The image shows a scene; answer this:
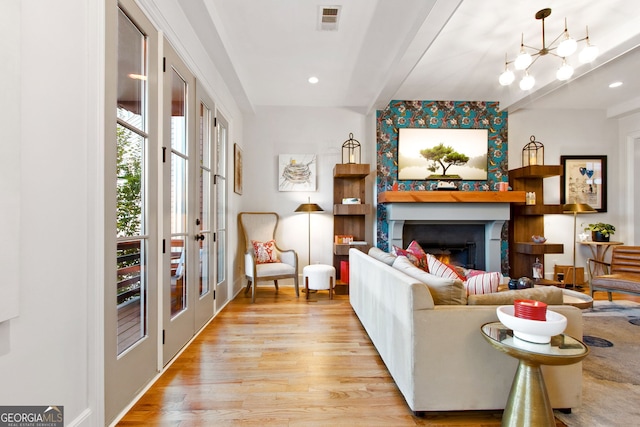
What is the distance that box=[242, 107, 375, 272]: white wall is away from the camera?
5176 mm

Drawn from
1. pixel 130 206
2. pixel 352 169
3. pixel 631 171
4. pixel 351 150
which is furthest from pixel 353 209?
pixel 631 171

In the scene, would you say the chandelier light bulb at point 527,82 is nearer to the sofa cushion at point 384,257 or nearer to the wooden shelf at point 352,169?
the wooden shelf at point 352,169

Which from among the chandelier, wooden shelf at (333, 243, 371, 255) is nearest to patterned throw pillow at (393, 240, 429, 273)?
wooden shelf at (333, 243, 371, 255)

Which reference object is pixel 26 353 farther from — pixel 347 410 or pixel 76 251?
pixel 347 410

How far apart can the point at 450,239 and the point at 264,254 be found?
2.87 m

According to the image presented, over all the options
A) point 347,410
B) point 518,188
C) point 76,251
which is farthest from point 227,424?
point 518,188

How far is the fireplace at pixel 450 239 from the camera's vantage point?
495 cm

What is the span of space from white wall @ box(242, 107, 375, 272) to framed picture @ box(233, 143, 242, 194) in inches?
12.4

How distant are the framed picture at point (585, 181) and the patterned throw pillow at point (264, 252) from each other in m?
4.75

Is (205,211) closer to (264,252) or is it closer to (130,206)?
(130,206)

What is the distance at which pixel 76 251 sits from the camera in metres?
1.42

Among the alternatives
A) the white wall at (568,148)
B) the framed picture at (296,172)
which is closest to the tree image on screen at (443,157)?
the white wall at (568,148)

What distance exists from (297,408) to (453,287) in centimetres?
112

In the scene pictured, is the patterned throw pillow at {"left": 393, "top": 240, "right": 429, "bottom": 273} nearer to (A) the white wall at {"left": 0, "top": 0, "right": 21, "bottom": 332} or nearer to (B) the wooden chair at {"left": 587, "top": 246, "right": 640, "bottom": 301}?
(A) the white wall at {"left": 0, "top": 0, "right": 21, "bottom": 332}
